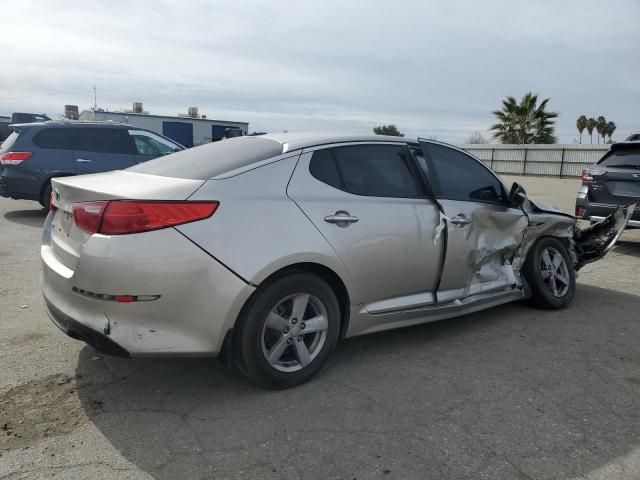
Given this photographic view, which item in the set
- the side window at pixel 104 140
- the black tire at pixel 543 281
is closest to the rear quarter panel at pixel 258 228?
the black tire at pixel 543 281

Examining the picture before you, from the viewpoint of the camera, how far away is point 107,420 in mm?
2934

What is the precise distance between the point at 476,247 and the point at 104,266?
280 cm

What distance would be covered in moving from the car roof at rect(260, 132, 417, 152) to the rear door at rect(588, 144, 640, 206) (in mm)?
4858

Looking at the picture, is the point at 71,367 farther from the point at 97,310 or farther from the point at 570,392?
the point at 570,392

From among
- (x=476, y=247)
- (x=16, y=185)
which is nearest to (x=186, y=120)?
(x=16, y=185)

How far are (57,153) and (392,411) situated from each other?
8.57 metres

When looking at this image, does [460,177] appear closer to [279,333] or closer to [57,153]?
[279,333]

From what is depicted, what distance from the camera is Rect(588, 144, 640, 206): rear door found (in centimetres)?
752

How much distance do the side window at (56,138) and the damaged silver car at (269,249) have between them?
680 cm

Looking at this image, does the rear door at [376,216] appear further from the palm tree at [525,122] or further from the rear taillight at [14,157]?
the palm tree at [525,122]

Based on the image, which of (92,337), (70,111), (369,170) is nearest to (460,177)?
(369,170)

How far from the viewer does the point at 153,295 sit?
2.84 metres

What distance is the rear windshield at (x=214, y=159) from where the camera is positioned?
3283 millimetres

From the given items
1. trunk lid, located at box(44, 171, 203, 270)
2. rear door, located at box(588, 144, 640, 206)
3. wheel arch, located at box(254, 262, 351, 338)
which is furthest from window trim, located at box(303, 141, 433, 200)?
rear door, located at box(588, 144, 640, 206)
